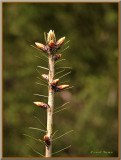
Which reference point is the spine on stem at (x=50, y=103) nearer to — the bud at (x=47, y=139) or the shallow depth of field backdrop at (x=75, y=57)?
the bud at (x=47, y=139)

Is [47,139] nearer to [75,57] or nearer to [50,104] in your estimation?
[50,104]

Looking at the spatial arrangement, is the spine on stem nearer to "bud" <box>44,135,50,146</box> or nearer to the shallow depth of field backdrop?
"bud" <box>44,135,50,146</box>

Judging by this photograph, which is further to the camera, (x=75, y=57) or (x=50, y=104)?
(x=75, y=57)

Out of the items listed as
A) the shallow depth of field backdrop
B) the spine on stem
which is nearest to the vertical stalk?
the spine on stem

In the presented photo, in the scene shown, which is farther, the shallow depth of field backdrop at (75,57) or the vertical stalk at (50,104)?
the shallow depth of field backdrop at (75,57)

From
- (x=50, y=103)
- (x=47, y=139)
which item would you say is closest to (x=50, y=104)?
(x=50, y=103)

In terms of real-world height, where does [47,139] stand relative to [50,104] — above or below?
below

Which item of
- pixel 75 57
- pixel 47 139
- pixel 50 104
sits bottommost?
pixel 47 139

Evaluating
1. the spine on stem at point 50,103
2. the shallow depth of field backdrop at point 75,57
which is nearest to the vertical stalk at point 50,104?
the spine on stem at point 50,103

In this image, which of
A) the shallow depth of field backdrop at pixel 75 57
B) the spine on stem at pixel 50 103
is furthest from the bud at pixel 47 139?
the shallow depth of field backdrop at pixel 75 57

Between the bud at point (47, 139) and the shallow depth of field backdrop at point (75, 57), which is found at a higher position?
the shallow depth of field backdrop at point (75, 57)

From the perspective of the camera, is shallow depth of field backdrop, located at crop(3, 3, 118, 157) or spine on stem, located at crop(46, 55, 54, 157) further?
shallow depth of field backdrop, located at crop(3, 3, 118, 157)
